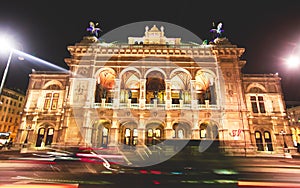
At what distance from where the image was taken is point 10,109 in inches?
2055

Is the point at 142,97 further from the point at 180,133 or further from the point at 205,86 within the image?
the point at 205,86

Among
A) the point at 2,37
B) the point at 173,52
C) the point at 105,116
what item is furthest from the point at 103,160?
the point at 173,52

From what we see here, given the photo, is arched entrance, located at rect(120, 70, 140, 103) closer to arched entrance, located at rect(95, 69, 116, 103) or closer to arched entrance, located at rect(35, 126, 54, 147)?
arched entrance, located at rect(95, 69, 116, 103)

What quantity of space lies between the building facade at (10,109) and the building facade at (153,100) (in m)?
30.3

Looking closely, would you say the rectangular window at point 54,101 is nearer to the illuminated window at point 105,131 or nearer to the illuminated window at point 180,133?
the illuminated window at point 105,131

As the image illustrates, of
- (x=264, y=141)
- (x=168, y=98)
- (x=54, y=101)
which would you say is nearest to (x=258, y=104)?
(x=264, y=141)

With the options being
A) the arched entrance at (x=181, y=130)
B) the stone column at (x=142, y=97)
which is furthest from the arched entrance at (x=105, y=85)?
the arched entrance at (x=181, y=130)

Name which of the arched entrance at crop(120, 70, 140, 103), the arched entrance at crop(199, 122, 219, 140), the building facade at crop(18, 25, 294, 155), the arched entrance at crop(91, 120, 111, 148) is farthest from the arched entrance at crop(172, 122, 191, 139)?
the arched entrance at crop(91, 120, 111, 148)

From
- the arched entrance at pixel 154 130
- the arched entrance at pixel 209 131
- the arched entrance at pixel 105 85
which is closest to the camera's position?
the arched entrance at pixel 209 131

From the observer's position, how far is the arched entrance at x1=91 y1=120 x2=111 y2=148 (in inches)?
1002

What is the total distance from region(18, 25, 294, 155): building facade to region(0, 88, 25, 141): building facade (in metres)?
30.3

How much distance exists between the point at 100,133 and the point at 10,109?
138 ft

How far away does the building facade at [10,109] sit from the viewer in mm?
49638

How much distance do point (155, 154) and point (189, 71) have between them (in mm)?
18749
